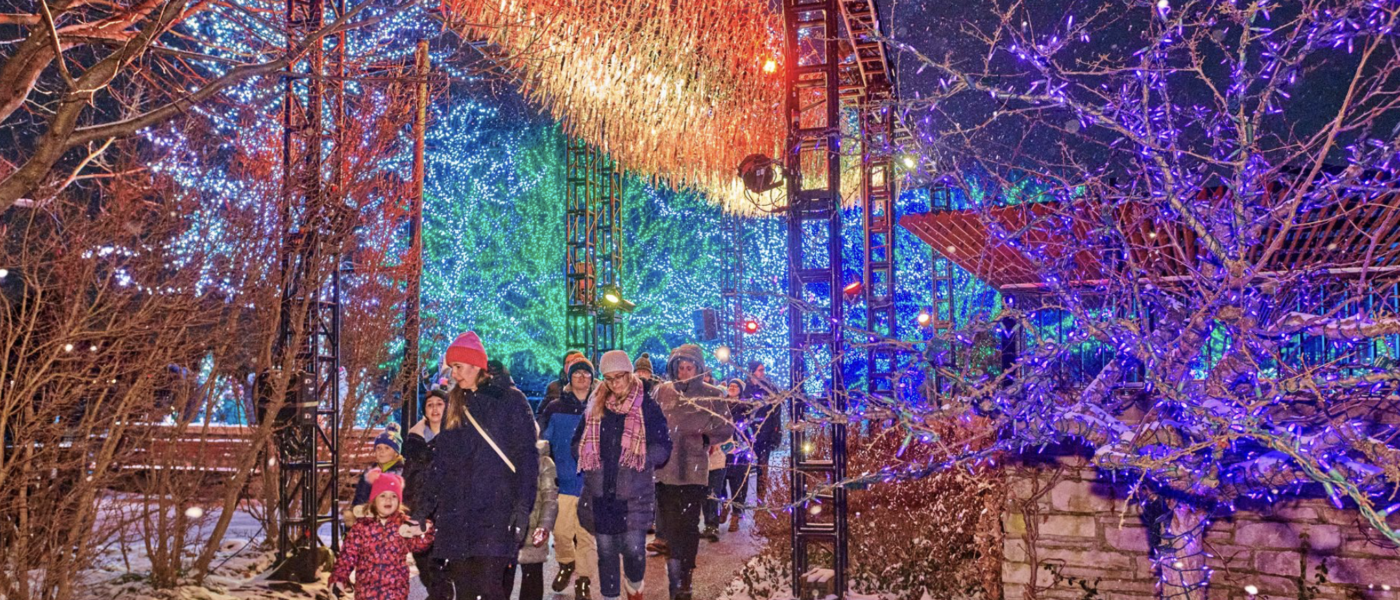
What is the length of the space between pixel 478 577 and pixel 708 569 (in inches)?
165

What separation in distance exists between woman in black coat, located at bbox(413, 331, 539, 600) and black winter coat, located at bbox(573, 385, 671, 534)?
1.11m

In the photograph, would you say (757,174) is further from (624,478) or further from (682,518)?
(624,478)

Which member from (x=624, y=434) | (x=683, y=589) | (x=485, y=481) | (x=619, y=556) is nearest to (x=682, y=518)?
(x=683, y=589)

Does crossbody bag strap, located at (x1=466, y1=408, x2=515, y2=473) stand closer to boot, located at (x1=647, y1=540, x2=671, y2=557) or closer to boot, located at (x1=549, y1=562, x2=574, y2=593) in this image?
boot, located at (x1=549, y1=562, x2=574, y2=593)

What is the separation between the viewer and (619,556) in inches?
268

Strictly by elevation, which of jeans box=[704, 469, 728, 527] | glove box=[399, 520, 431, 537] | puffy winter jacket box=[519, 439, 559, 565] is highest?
puffy winter jacket box=[519, 439, 559, 565]

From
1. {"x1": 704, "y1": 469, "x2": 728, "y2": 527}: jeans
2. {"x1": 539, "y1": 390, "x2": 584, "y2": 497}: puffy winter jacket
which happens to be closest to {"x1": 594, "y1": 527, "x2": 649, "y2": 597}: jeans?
{"x1": 539, "y1": 390, "x2": 584, "y2": 497}: puffy winter jacket

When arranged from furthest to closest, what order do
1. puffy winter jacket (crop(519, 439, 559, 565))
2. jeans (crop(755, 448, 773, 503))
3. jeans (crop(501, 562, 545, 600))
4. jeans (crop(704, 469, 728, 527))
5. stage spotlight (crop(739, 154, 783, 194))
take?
jeans (crop(755, 448, 773, 503)), jeans (crop(704, 469, 728, 527)), stage spotlight (crop(739, 154, 783, 194)), jeans (crop(501, 562, 545, 600)), puffy winter jacket (crop(519, 439, 559, 565))

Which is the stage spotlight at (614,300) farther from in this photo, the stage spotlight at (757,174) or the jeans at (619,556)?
the jeans at (619,556)

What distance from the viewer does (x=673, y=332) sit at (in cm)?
3750

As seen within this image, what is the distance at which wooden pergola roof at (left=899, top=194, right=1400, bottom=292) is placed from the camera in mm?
4965

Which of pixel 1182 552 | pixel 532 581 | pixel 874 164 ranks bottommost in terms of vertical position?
pixel 532 581

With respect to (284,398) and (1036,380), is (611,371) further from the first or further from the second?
(284,398)

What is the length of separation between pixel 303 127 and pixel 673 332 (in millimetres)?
29279
